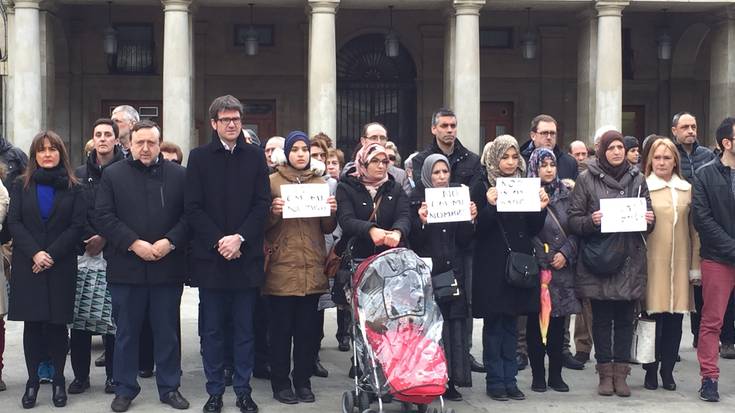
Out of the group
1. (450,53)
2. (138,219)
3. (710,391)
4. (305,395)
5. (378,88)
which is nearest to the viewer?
(138,219)

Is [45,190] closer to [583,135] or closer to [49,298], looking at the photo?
[49,298]

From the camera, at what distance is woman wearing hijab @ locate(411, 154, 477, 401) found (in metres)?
7.84

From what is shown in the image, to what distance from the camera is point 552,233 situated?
8602 mm

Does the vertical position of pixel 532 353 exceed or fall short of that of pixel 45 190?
it falls short

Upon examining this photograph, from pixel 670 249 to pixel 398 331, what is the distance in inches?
112

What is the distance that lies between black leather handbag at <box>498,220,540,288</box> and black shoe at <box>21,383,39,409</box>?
157 inches

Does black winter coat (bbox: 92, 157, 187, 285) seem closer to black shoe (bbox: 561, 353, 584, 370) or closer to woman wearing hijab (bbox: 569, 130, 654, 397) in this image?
woman wearing hijab (bbox: 569, 130, 654, 397)

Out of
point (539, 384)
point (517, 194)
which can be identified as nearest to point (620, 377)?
point (539, 384)

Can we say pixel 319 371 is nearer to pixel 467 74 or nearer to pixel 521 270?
pixel 521 270

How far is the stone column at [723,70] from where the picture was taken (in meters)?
21.8

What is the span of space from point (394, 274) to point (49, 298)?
283 centimetres

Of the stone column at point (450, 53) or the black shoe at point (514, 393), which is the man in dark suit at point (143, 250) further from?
the stone column at point (450, 53)

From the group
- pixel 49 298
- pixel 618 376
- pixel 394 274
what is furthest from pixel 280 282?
pixel 618 376

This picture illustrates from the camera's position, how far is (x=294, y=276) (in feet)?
25.5
